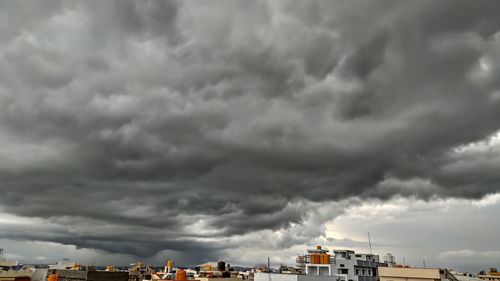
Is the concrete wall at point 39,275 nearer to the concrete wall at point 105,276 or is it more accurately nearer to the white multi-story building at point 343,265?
the concrete wall at point 105,276

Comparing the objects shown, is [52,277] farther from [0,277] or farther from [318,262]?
[318,262]

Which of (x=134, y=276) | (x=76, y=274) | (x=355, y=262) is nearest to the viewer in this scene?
(x=76, y=274)

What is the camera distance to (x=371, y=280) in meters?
161

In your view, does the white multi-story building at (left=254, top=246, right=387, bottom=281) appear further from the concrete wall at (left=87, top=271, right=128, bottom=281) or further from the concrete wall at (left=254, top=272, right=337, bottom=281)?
the concrete wall at (left=87, top=271, right=128, bottom=281)

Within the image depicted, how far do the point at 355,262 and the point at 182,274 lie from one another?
99.6 meters

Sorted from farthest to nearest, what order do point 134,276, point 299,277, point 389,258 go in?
point 389,258 → point 134,276 → point 299,277

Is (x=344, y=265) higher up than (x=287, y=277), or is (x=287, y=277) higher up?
(x=344, y=265)

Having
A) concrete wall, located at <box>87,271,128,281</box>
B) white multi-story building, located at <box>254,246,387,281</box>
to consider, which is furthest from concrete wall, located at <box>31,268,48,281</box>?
white multi-story building, located at <box>254,246,387,281</box>

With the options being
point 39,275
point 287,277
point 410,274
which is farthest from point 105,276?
A: point 410,274

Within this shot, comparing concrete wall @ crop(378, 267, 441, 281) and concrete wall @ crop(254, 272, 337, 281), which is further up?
concrete wall @ crop(378, 267, 441, 281)

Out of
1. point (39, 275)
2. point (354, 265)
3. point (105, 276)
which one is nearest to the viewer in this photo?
point (105, 276)

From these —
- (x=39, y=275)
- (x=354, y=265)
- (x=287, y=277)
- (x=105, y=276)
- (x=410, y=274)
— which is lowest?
(x=39, y=275)

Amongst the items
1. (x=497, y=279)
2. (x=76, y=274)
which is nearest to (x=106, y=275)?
(x=76, y=274)

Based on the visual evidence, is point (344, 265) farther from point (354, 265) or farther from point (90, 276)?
point (90, 276)
